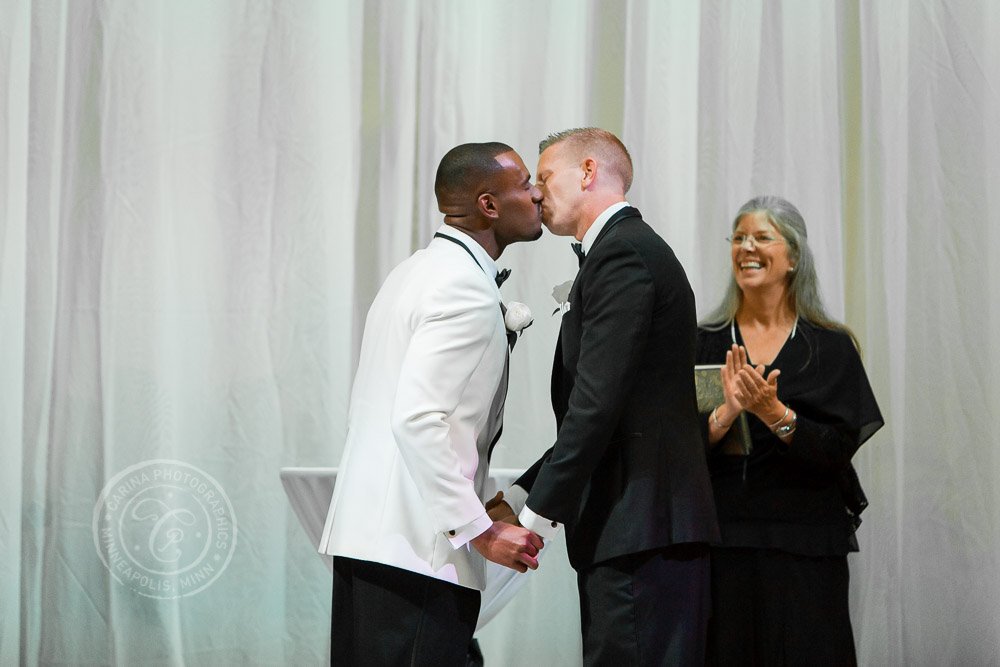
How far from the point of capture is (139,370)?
11.0ft

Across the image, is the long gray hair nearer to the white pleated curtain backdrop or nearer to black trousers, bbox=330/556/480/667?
the white pleated curtain backdrop

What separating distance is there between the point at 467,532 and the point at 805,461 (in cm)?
99

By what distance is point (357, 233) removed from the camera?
3342mm

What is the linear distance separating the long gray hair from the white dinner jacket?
935 mm

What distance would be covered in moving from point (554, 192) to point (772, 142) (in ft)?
5.03

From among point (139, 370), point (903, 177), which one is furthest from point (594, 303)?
point (139, 370)

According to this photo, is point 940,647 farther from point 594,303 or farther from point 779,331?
point 594,303

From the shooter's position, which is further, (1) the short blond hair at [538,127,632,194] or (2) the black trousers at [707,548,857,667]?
(2) the black trousers at [707,548,857,667]

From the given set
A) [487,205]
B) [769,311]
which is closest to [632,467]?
[487,205]

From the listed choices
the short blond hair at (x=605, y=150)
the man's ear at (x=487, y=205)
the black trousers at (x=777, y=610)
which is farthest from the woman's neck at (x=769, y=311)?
the man's ear at (x=487, y=205)

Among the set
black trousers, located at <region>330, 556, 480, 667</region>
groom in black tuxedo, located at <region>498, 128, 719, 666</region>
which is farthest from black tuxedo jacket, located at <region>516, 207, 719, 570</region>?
black trousers, located at <region>330, 556, 480, 667</region>

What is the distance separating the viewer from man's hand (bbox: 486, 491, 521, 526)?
1810mm

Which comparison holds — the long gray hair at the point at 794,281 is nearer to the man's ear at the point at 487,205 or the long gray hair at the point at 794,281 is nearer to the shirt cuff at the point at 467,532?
the man's ear at the point at 487,205

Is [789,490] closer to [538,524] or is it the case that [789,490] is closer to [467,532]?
[538,524]
